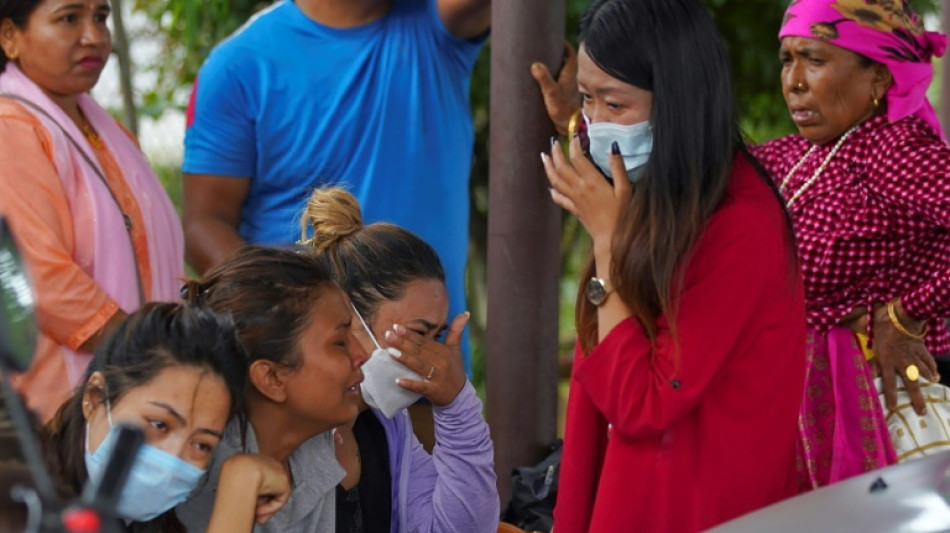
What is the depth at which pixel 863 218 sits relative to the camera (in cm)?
302

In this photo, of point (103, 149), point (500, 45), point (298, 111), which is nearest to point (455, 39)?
point (500, 45)

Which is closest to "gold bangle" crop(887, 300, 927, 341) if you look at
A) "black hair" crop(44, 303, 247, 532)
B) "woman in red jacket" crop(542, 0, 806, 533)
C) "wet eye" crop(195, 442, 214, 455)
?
"woman in red jacket" crop(542, 0, 806, 533)

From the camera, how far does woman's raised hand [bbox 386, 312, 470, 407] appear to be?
264 centimetres

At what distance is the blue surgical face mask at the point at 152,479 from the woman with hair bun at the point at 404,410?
594 millimetres

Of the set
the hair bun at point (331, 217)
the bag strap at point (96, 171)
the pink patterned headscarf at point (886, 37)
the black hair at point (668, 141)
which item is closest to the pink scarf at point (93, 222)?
the bag strap at point (96, 171)

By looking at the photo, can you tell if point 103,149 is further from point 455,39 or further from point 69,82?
point 455,39

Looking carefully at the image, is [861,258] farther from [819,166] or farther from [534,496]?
[534,496]

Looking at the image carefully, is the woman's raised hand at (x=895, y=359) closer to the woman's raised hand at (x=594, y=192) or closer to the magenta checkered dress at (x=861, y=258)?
the magenta checkered dress at (x=861, y=258)

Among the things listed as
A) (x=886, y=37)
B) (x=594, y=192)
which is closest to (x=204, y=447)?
(x=594, y=192)

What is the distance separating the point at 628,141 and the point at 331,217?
2.40 ft

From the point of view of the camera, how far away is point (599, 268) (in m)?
2.43

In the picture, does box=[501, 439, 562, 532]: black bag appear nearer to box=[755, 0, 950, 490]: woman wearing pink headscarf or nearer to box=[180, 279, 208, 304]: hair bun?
box=[755, 0, 950, 490]: woman wearing pink headscarf

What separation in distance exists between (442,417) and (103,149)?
51.7 inches

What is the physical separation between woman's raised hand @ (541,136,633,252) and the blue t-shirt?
121cm
